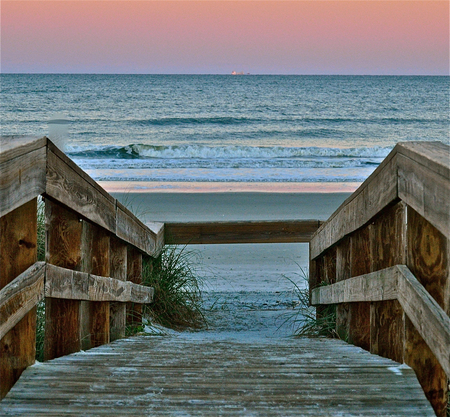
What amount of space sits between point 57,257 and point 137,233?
1.32m

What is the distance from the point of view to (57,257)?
→ 278cm

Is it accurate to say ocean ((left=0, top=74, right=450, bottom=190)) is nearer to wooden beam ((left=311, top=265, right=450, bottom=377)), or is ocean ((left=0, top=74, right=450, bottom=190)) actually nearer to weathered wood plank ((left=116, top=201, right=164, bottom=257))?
weathered wood plank ((left=116, top=201, right=164, bottom=257))

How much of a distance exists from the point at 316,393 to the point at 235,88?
58.8 meters

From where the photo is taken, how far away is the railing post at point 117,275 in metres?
3.86

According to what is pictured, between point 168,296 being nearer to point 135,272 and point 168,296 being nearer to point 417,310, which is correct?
point 135,272

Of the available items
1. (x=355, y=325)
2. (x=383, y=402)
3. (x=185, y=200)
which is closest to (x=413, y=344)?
(x=383, y=402)

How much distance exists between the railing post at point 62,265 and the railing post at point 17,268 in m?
0.42

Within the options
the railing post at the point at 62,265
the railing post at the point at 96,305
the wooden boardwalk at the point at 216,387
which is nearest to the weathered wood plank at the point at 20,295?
the wooden boardwalk at the point at 216,387

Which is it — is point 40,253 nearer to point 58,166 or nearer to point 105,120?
point 58,166

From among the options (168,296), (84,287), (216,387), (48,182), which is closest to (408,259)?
(216,387)

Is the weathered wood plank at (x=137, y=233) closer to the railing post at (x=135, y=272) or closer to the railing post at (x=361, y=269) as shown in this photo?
the railing post at (x=135, y=272)

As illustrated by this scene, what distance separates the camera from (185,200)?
40.9ft

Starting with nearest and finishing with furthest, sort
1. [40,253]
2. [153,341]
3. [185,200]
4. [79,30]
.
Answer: [153,341] → [40,253] → [185,200] → [79,30]

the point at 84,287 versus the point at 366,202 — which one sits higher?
the point at 366,202
